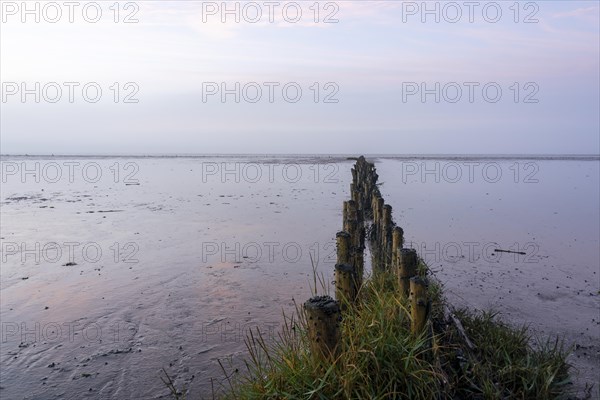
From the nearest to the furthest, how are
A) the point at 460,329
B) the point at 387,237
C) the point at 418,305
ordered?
the point at 418,305 < the point at 460,329 < the point at 387,237

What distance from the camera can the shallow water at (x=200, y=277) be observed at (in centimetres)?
624

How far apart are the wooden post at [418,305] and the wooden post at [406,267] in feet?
1.80

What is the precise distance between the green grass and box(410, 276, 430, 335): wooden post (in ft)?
0.40

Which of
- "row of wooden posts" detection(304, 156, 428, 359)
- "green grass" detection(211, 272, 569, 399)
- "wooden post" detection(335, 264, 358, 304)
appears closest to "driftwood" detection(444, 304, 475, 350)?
"green grass" detection(211, 272, 569, 399)

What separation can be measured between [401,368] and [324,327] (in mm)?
910

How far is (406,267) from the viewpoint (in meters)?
5.18

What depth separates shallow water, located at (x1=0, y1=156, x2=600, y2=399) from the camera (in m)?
6.24

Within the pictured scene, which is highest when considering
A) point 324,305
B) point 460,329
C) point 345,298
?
point 324,305

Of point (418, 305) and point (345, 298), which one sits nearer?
point (418, 305)

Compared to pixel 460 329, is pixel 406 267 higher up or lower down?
higher up

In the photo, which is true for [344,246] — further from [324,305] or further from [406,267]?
[324,305]

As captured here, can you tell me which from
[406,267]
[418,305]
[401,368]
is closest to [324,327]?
[401,368]

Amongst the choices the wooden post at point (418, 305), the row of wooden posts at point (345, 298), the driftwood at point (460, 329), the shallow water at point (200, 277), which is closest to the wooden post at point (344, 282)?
the row of wooden posts at point (345, 298)

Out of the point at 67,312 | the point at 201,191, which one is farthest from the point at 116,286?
the point at 201,191
